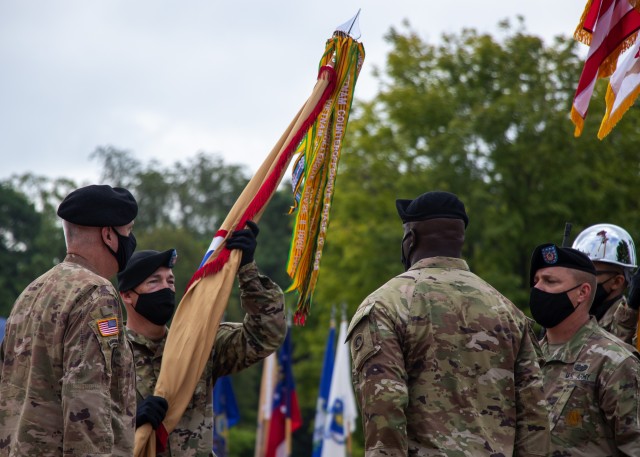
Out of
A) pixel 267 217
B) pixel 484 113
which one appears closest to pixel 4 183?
pixel 267 217

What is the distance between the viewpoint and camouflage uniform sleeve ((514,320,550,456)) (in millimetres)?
5363

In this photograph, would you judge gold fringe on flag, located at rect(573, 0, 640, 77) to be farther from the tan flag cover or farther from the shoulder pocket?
the shoulder pocket

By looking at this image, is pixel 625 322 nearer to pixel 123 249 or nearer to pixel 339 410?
pixel 123 249

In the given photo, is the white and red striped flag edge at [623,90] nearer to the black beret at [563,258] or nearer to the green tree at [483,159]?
the black beret at [563,258]

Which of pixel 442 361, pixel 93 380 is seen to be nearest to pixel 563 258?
pixel 442 361

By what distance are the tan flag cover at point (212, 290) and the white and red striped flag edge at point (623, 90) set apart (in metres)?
1.90

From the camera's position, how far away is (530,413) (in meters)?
5.39

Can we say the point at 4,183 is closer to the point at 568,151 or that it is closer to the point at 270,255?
the point at 270,255

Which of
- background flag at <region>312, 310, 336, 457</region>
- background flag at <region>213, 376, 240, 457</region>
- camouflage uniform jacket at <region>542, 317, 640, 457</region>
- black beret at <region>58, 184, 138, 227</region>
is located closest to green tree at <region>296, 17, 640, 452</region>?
background flag at <region>312, 310, 336, 457</region>

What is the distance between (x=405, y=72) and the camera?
97.0 feet

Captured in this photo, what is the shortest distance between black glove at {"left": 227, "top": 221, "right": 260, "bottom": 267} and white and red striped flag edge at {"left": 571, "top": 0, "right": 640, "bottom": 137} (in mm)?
2511

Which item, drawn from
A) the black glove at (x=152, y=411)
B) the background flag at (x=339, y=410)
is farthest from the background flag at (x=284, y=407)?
the black glove at (x=152, y=411)

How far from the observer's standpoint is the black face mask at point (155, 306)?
6.34 meters

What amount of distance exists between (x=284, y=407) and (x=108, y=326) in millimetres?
14985
